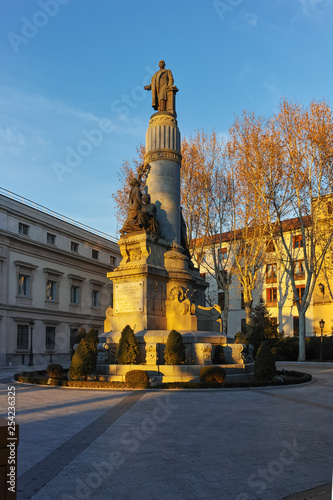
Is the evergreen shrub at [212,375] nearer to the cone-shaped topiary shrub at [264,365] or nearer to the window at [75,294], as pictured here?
the cone-shaped topiary shrub at [264,365]

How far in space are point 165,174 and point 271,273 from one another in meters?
34.6

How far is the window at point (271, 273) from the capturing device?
50.6m

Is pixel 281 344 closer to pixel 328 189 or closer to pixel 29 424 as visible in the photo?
pixel 328 189

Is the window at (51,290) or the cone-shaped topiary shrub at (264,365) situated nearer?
the cone-shaped topiary shrub at (264,365)

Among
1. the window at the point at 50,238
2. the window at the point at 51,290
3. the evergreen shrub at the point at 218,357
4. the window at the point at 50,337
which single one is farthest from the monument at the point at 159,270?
the window at the point at 50,238

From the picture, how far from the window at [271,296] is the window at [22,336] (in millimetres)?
26147

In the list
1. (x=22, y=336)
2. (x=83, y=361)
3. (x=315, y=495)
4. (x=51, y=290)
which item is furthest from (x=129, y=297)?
(x=51, y=290)

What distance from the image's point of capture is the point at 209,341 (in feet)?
53.9

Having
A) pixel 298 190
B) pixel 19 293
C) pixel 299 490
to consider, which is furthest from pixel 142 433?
pixel 19 293

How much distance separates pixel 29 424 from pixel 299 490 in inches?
209

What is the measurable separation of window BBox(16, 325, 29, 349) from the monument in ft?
66.6

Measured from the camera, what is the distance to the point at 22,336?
3675cm

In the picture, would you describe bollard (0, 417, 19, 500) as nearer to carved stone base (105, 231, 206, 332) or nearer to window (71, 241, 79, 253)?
carved stone base (105, 231, 206, 332)

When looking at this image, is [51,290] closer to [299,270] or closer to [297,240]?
[297,240]
